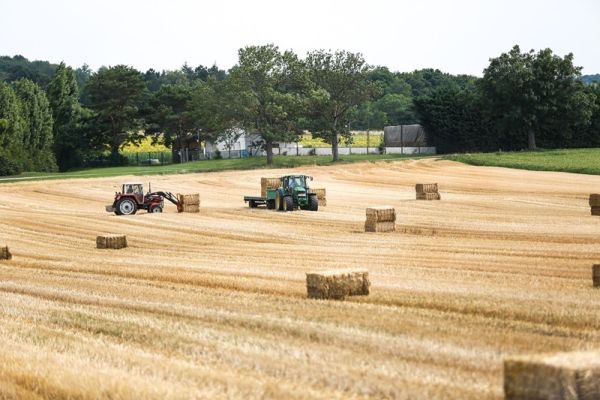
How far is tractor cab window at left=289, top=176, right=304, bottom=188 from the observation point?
1641 inches

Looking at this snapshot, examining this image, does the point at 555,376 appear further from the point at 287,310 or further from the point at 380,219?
the point at 380,219

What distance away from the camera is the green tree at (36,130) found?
92.9m

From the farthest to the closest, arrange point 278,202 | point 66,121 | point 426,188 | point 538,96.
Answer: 1. point 66,121
2. point 538,96
3. point 426,188
4. point 278,202

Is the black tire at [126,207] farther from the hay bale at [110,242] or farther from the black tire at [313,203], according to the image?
the hay bale at [110,242]

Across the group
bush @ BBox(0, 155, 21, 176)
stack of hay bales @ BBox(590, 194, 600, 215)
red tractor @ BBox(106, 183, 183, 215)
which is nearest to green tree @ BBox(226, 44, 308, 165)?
bush @ BBox(0, 155, 21, 176)

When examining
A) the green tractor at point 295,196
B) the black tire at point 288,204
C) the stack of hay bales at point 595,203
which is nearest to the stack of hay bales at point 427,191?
the green tractor at point 295,196

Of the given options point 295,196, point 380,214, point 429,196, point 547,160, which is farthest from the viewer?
point 547,160

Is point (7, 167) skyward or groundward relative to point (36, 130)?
groundward

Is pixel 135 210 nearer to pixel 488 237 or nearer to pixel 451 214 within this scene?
pixel 451 214

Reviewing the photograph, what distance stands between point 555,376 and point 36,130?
310 feet

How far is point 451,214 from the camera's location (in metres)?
38.0

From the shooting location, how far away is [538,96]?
315ft

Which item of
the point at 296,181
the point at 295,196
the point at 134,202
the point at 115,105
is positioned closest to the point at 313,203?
the point at 295,196

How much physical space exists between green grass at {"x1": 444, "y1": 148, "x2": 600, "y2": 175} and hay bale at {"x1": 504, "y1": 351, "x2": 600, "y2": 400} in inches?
2400
